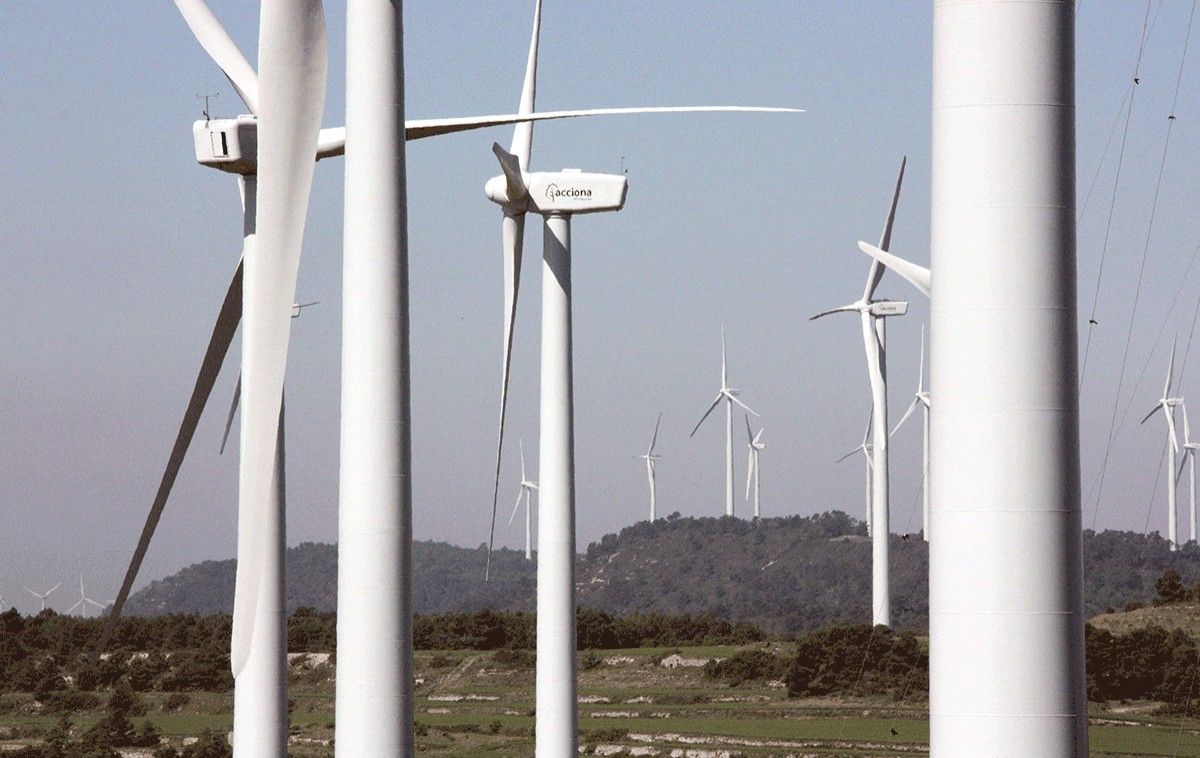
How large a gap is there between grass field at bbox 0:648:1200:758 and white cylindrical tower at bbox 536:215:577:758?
91.7 feet

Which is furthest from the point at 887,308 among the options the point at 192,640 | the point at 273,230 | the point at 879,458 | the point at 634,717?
the point at 273,230

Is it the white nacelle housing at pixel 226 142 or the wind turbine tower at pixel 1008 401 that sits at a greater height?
the white nacelle housing at pixel 226 142

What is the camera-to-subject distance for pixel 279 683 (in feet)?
152

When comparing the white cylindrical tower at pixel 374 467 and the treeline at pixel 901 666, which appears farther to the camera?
the treeline at pixel 901 666

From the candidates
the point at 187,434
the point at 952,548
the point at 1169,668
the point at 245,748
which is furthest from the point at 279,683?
the point at 1169,668

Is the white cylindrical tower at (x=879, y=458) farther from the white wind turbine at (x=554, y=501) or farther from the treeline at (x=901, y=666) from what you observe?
the white wind turbine at (x=554, y=501)

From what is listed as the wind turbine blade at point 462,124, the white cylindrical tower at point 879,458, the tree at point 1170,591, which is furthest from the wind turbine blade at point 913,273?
the tree at point 1170,591

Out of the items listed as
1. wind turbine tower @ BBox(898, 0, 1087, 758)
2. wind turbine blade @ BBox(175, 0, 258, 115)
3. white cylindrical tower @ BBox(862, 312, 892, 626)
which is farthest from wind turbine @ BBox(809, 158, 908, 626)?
wind turbine tower @ BBox(898, 0, 1087, 758)

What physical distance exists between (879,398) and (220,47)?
265ft

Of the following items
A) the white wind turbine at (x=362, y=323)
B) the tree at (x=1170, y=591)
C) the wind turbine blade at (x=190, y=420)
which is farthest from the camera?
the tree at (x=1170, y=591)

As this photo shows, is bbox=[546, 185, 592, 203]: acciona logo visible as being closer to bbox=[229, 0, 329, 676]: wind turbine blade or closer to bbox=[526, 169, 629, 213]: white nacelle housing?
bbox=[526, 169, 629, 213]: white nacelle housing

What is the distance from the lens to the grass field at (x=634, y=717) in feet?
312

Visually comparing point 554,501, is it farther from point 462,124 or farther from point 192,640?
point 192,640

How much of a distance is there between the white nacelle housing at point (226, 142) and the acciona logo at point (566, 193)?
12.7 metres
